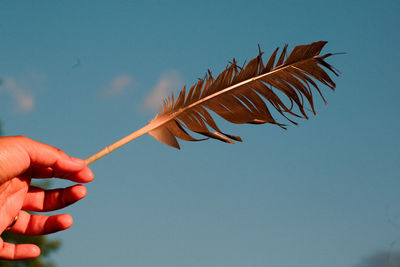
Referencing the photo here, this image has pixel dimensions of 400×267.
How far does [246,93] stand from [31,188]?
166 centimetres

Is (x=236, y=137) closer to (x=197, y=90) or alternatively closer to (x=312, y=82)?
(x=197, y=90)

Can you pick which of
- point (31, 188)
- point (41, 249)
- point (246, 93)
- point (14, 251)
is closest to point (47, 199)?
point (31, 188)

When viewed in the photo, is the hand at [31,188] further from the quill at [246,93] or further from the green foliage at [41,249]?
the green foliage at [41,249]

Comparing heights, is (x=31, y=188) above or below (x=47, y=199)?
above

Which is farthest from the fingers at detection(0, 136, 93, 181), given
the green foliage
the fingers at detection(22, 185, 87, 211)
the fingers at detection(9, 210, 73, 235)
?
the green foliage

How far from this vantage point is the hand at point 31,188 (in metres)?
2.01

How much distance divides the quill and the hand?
59 cm

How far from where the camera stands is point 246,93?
2846 mm

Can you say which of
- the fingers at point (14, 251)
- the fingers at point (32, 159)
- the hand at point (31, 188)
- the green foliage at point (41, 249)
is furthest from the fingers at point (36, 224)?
the green foliage at point (41, 249)

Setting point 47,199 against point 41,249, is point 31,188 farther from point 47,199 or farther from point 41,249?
point 41,249

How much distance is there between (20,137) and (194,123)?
3.60ft

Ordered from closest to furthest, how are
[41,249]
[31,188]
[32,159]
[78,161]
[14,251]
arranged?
[32,159], [78,161], [14,251], [31,188], [41,249]

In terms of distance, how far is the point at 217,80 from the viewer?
2.82 metres

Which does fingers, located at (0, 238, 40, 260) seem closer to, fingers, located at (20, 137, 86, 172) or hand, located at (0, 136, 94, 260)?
hand, located at (0, 136, 94, 260)
